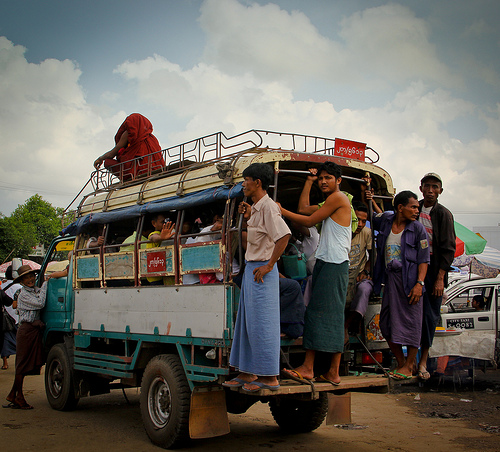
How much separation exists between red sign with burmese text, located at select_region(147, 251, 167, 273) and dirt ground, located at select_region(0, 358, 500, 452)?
1.73m

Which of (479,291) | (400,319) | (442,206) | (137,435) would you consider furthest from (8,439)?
(479,291)

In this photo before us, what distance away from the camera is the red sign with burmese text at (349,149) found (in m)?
5.25

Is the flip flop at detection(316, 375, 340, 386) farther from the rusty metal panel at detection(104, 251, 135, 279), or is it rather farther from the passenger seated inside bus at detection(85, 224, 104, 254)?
the passenger seated inside bus at detection(85, 224, 104, 254)

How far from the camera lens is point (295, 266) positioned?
190 inches

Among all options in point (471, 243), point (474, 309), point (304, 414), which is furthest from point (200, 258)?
point (471, 243)

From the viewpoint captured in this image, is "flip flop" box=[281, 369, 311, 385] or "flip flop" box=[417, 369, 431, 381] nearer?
"flip flop" box=[281, 369, 311, 385]

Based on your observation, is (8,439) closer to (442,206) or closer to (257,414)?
(257,414)

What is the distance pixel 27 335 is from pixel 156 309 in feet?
9.15

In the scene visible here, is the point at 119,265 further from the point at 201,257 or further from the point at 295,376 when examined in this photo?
the point at 295,376

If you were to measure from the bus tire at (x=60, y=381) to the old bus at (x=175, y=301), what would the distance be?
0.6 inches

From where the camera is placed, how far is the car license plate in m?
9.16

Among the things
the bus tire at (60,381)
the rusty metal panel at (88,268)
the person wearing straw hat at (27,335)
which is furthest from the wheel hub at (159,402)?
the person wearing straw hat at (27,335)

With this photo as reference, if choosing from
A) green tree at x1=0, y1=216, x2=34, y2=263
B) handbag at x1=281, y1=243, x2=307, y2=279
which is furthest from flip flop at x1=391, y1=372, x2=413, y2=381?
green tree at x1=0, y1=216, x2=34, y2=263

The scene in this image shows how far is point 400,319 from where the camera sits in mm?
4734
